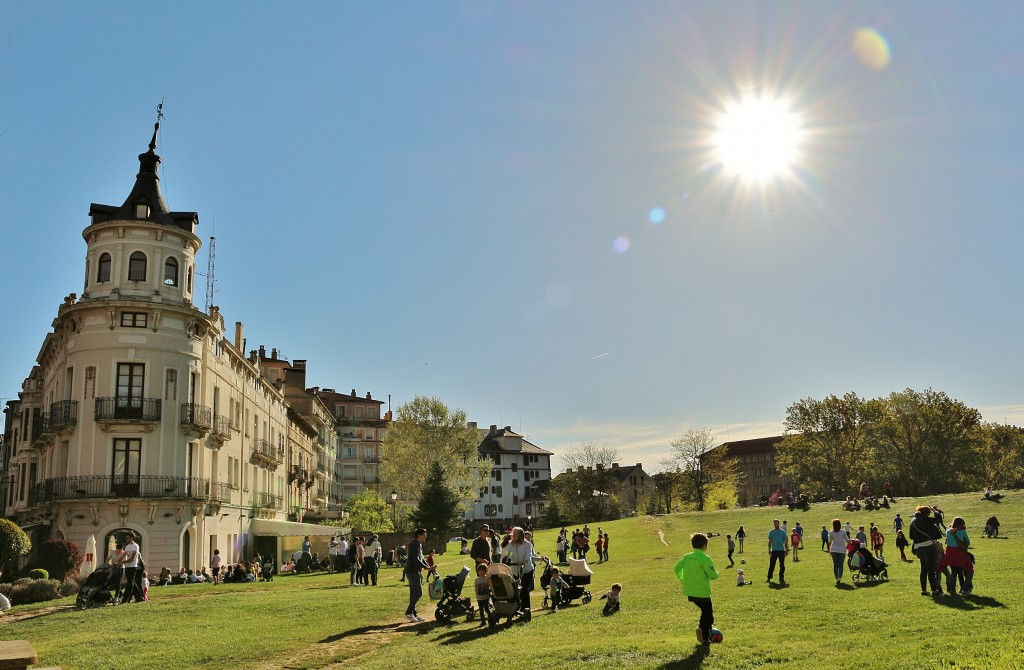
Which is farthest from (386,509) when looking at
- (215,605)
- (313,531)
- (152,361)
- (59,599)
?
(215,605)

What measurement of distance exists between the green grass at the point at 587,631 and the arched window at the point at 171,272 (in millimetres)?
18127

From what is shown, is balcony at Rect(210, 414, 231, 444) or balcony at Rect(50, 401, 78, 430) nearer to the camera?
balcony at Rect(50, 401, 78, 430)

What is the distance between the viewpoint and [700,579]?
11758 mm

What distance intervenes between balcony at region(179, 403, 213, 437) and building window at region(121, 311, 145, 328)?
165 inches

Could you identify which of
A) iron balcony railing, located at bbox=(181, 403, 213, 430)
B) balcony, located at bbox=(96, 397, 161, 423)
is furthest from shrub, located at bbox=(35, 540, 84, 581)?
iron balcony railing, located at bbox=(181, 403, 213, 430)

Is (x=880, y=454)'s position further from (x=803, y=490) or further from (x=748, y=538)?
(x=748, y=538)

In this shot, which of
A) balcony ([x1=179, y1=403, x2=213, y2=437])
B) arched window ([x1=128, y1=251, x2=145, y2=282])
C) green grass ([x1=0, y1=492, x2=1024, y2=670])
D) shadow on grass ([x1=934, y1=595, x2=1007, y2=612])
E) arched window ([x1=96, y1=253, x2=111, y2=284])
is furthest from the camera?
balcony ([x1=179, y1=403, x2=213, y2=437])

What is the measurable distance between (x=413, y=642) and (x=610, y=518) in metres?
90.3

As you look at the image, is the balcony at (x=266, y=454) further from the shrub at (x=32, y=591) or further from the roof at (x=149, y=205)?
the shrub at (x=32, y=591)

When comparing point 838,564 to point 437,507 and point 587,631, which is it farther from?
point 437,507

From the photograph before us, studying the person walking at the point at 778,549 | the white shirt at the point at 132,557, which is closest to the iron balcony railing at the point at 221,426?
the white shirt at the point at 132,557

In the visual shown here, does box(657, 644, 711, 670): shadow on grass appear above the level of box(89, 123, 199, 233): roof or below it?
below

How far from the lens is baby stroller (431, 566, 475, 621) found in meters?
16.9

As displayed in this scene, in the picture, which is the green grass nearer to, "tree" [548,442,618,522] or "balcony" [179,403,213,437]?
"balcony" [179,403,213,437]
